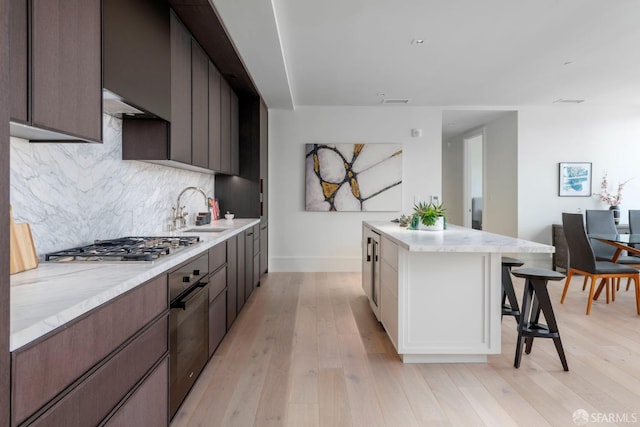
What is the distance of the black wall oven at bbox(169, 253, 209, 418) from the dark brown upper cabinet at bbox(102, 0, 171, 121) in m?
0.89

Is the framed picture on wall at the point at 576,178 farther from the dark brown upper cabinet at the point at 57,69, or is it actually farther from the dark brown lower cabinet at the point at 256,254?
the dark brown upper cabinet at the point at 57,69

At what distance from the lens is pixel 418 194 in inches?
248

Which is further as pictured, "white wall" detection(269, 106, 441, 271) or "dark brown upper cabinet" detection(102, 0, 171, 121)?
"white wall" detection(269, 106, 441, 271)

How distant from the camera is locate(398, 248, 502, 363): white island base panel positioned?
8.81 ft

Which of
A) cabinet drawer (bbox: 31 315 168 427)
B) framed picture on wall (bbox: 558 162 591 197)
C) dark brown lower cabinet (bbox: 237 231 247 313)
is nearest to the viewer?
cabinet drawer (bbox: 31 315 168 427)

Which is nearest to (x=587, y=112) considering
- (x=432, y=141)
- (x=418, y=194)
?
(x=432, y=141)

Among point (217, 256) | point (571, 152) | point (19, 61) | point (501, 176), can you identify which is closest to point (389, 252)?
point (217, 256)

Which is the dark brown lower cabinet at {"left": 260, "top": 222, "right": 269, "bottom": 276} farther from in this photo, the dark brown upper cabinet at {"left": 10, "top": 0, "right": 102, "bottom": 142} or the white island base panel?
the dark brown upper cabinet at {"left": 10, "top": 0, "right": 102, "bottom": 142}

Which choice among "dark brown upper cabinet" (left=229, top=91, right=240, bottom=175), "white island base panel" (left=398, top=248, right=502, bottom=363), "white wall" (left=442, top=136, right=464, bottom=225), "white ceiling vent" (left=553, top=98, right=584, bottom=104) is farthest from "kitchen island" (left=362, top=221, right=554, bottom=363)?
"white wall" (left=442, top=136, right=464, bottom=225)

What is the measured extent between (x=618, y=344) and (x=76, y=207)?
3.83 meters

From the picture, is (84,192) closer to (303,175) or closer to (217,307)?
(217,307)

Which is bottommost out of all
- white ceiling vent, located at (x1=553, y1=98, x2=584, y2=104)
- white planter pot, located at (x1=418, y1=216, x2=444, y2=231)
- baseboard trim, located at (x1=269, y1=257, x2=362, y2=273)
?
baseboard trim, located at (x1=269, y1=257, x2=362, y2=273)

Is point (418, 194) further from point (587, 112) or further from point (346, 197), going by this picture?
point (587, 112)

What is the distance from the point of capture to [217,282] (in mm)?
2811
